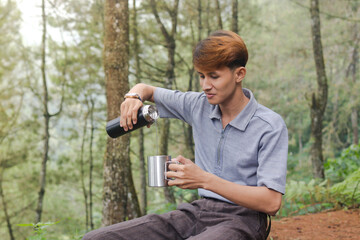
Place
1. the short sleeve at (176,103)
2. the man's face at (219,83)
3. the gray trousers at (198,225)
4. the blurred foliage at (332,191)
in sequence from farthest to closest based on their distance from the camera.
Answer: the blurred foliage at (332,191)
the short sleeve at (176,103)
the man's face at (219,83)
the gray trousers at (198,225)

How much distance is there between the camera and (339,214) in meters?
4.17

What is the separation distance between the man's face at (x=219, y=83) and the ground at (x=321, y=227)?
6.62 ft

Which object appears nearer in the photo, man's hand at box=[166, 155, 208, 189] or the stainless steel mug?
man's hand at box=[166, 155, 208, 189]

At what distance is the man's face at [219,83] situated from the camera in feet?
6.63

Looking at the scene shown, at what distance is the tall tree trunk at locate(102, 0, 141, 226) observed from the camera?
190 inches

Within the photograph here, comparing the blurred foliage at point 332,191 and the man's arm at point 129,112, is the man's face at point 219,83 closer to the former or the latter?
the man's arm at point 129,112

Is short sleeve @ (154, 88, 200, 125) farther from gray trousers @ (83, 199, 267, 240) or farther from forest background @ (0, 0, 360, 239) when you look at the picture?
forest background @ (0, 0, 360, 239)

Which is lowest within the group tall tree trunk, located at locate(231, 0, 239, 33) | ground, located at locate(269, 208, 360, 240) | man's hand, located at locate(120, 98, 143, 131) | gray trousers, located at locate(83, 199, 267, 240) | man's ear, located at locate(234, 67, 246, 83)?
ground, located at locate(269, 208, 360, 240)

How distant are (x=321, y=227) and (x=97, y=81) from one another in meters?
12.9

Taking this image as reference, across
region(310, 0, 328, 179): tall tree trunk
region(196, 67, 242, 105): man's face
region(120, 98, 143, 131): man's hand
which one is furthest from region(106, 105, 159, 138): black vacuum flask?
region(310, 0, 328, 179): tall tree trunk

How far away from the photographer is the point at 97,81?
1518 centimetres

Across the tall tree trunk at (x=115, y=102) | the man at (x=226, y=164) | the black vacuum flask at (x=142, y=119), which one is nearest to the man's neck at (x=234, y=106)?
the man at (x=226, y=164)

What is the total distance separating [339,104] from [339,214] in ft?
60.2

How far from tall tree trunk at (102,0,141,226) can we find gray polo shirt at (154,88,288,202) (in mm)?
2565
